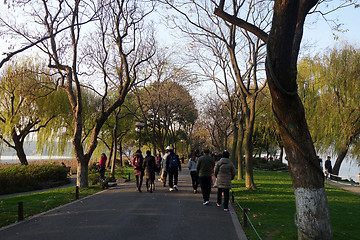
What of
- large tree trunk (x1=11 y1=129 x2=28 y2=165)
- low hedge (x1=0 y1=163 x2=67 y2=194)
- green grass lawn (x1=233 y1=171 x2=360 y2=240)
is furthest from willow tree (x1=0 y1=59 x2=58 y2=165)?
green grass lawn (x1=233 y1=171 x2=360 y2=240)

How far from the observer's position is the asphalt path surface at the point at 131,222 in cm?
641

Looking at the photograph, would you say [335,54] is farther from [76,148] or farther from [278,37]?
[278,37]

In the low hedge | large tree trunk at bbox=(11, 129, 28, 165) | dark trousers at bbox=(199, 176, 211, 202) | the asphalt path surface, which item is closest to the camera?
the asphalt path surface

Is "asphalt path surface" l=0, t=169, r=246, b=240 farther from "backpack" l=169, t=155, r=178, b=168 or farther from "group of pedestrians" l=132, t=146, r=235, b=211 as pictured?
"backpack" l=169, t=155, r=178, b=168

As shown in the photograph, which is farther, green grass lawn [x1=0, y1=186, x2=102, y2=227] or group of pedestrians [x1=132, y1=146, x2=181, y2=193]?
group of pedestrians [x1=132, y1=146, x2=181, y2=193]

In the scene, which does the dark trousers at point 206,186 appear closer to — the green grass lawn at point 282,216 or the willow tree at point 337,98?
the green grass lawn at point 282,216

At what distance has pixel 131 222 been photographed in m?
7.52

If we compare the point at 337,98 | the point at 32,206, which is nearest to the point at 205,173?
the point at 32,206

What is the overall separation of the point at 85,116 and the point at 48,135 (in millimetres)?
4946

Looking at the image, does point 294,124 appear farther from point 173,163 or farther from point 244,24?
point 173,163

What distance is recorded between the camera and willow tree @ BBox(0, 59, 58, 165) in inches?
933

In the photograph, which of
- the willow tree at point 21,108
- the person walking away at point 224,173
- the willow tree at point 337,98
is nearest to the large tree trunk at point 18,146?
the willow tree at point 21,108

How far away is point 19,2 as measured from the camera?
11.1 meters

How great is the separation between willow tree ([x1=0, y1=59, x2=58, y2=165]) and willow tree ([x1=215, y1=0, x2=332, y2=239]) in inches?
853
